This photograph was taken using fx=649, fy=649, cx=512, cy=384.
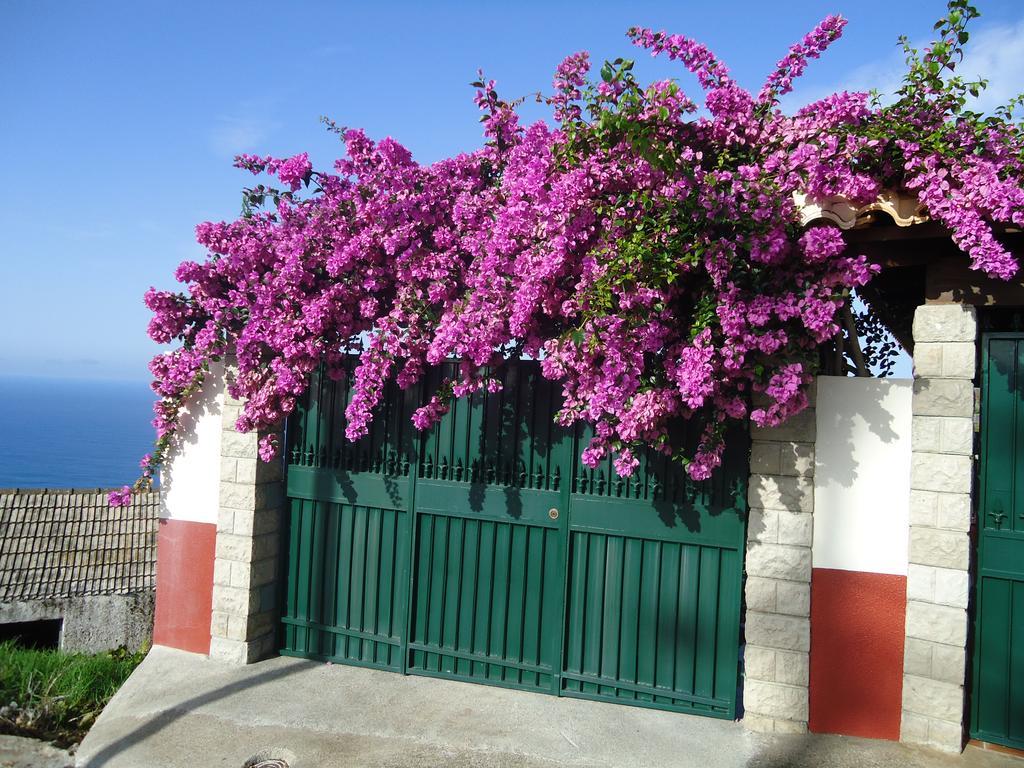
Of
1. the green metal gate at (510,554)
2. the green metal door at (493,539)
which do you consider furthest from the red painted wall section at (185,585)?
the green metal door at (493,539)

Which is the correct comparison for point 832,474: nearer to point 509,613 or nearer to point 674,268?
point 674,268

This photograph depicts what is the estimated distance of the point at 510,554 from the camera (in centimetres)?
550

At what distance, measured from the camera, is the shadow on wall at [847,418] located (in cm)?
449

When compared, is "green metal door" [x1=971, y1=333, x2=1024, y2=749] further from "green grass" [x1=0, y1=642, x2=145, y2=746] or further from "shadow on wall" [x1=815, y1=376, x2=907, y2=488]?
"green grass" [x1=0, y1=642, x2=145, y2=746]

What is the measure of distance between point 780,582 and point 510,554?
6.94 feet

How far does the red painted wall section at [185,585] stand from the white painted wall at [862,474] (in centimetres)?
528

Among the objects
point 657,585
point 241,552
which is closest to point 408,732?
point 657,585

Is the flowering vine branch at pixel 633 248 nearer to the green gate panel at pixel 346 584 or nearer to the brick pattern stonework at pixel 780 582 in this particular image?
the brick pattern stonework at pixel 780 582

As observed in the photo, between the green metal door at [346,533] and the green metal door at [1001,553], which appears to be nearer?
the green metal door at [1001,553]

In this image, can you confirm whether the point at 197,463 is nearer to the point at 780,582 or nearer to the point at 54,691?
the point at 54,691

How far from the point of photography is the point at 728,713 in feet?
16.0

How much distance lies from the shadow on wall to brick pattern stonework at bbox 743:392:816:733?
0.11 m

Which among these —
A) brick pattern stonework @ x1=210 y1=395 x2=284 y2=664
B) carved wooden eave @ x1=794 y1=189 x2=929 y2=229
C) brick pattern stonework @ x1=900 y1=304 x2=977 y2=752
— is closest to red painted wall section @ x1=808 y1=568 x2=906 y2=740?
brick pattern stonework @ x1=900 y1=304 x2=977 y2=752

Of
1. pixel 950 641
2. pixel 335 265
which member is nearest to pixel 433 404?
pixel 335 265
